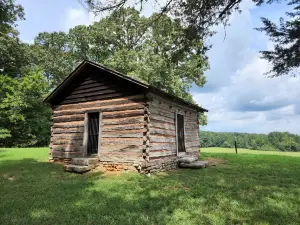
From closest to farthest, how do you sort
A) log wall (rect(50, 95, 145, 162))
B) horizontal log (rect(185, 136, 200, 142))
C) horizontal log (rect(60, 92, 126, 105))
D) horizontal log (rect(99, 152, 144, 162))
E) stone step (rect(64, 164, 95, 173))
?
stone step (rect(64, 164, 95, 173)), horizontal log (rect(99, 152, 144, 162)), log wall (rect(50, 95, 145, 162)), horizontal log (rect(60, 92, 126, 105)), horizontal log (rect(185, 136, 200, 142))

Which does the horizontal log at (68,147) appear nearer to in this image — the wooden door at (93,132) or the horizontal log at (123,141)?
the wooden door at (93,132)

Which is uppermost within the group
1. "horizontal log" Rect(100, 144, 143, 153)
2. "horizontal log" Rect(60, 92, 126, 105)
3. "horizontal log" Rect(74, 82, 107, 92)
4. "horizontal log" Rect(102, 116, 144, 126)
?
"horizontal log" Rect(74, 82, 107, 92)

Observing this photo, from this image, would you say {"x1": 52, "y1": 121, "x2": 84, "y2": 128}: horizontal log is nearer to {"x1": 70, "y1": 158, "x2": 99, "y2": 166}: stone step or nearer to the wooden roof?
the wooden roof

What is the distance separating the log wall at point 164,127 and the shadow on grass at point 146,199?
221cm

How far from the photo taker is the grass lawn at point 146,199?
5059mm

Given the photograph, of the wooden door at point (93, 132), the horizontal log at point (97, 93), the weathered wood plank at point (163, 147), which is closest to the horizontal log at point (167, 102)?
the horizontal log at point (97, 93)

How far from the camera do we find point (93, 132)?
501 inches

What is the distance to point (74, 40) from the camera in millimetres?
33375

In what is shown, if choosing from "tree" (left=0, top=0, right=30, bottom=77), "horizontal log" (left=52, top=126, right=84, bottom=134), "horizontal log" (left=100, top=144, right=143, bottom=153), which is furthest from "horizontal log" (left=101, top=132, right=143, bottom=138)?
"tree" (left=0, top=0, right=30, bottom=77)

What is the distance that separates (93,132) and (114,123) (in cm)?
207

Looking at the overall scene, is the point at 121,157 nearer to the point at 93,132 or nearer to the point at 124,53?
the point at 93,132

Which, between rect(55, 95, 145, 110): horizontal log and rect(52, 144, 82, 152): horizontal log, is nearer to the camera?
rect(55, 95, 145, 110): horizontal log

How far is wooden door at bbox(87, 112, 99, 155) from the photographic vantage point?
497 inches

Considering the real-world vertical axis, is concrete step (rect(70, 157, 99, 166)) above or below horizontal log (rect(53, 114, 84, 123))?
below
